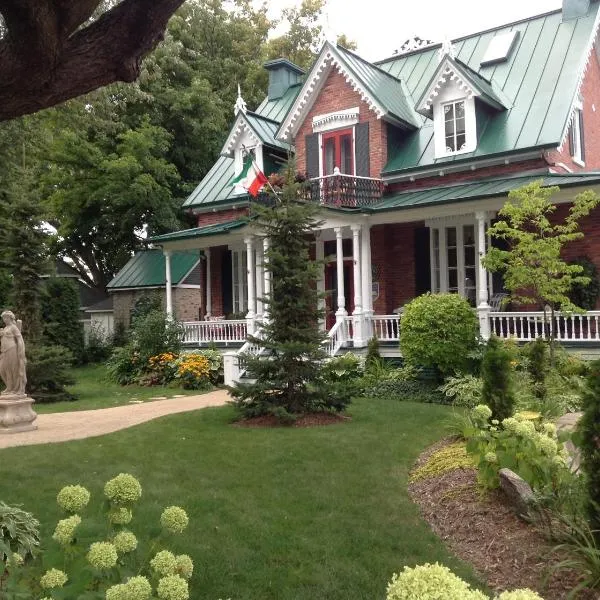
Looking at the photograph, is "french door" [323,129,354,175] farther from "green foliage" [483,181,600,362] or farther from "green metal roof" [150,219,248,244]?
"green foliage" [483,181,600,362]

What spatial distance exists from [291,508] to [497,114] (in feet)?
46.7

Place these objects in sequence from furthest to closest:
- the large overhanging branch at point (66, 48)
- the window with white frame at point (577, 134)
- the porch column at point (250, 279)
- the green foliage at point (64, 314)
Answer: the green foliage at point (64, 314), the porch column at point (250, 279), the window with white frame at point (577, 134), the large overhanging branch at point (66, 48)

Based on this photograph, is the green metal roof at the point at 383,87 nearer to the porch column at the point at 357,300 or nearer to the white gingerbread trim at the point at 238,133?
the white gingerbread trim at the point at 238,133

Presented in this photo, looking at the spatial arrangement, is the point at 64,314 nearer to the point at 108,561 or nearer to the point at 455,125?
the point at 455,125

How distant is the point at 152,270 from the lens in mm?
26734

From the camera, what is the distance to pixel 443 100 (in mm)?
17094

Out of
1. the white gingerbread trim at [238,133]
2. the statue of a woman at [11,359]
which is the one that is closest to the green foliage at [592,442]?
the statue of a woman at [11,359]

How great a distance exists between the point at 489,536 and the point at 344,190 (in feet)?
43.3

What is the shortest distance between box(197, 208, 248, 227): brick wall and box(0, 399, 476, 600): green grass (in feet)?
38.1

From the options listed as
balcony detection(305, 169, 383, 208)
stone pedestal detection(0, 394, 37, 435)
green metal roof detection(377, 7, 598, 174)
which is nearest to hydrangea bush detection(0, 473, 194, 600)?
stone pedestal detection(0, 394, 37, 435)

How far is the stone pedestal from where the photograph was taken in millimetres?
10906

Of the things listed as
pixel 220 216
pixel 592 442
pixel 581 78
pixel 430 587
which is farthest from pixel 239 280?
pixel 430 587

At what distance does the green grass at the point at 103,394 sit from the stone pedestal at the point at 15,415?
231 cm

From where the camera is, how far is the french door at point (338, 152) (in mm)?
18984
